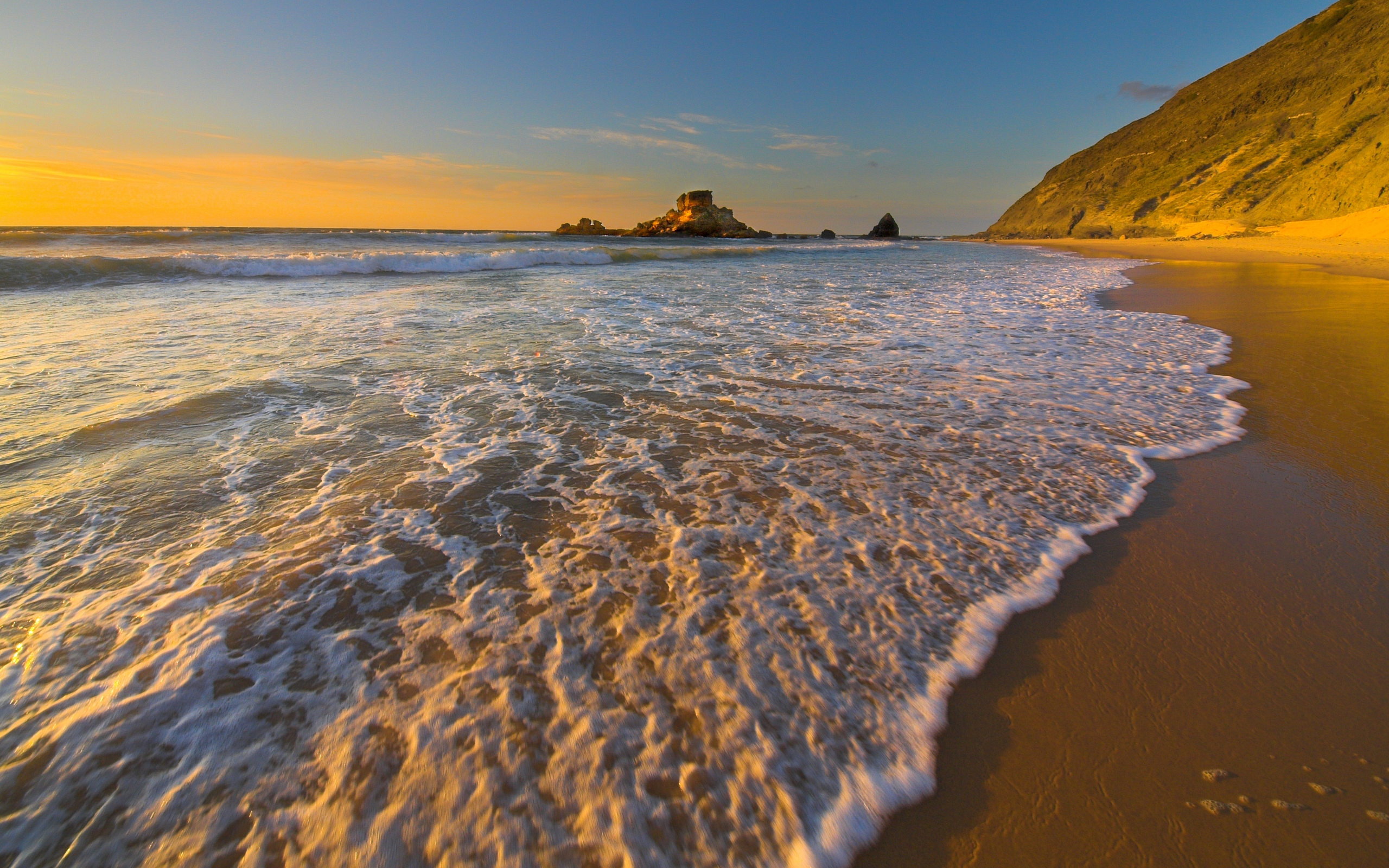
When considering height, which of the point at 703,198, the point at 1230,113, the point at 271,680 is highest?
Result: the point at 1230,113

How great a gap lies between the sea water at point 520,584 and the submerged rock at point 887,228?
9615 centimetres

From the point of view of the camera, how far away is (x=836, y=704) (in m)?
1.85

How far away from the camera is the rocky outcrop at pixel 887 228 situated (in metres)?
92.1

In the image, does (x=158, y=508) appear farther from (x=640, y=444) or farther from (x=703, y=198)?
(x=703, y=198)

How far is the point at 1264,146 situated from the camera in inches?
1560

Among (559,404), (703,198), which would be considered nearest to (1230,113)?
(703,198)

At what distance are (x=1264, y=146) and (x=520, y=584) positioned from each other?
5975 centimetres

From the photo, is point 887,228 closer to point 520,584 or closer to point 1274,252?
point 1274,252

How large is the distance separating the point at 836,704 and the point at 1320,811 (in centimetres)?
128

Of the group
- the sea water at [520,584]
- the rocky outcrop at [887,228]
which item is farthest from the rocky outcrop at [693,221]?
the sea water at [520,584]

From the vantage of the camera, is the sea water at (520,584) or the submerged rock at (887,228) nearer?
the sea water at (520,584)

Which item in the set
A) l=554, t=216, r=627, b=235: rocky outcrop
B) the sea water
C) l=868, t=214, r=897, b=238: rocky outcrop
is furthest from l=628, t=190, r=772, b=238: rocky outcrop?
the sea water

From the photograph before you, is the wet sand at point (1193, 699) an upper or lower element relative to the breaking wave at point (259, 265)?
lower

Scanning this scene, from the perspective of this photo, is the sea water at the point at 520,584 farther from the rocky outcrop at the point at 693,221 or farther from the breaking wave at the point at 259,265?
the rocky outcrop at the point at 693,221
